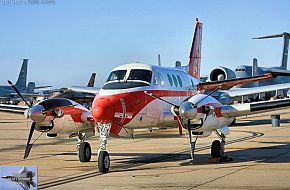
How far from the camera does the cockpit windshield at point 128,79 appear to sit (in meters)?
13.4

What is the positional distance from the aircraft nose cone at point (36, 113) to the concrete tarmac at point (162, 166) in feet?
4.50

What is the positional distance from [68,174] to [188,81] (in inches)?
263

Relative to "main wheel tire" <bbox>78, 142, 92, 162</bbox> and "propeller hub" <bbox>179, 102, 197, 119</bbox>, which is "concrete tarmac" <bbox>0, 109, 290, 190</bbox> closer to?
"main wheel tire" <bbox>78, 142, 92, 162</bbox>

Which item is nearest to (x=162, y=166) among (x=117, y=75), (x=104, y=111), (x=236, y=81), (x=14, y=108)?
(x=104, y=111)

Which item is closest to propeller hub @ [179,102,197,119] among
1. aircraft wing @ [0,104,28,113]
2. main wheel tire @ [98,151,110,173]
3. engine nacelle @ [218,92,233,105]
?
main wheel tire @ [98,151,110,173]

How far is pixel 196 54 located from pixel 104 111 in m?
11.9

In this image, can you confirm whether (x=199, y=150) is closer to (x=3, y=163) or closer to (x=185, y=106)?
(x=185, y=106)

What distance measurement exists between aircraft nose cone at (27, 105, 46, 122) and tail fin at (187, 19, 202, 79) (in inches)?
353

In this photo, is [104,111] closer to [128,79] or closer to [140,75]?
[128,79]

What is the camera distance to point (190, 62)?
73.7 feet

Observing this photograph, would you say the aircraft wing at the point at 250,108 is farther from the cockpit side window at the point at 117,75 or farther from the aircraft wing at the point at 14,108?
the aircraft wing at the point at 14,108

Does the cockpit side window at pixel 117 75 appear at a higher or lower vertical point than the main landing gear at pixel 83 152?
higher

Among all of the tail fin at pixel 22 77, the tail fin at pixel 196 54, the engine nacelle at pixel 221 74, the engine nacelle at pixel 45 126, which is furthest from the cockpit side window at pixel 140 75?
the tail fin at pixel 22 77

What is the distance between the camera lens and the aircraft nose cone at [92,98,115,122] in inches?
489
